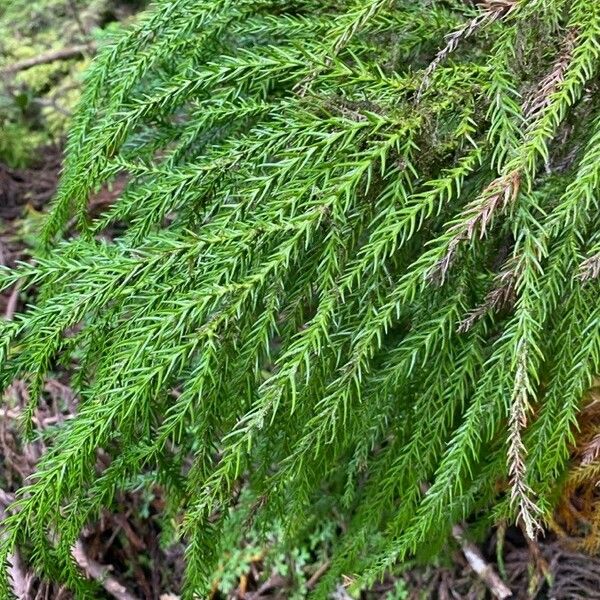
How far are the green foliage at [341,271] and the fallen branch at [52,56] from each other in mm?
1961

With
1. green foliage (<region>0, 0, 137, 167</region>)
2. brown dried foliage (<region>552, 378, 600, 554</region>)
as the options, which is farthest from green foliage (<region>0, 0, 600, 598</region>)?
green foliage (<region>0, 0, 137, 167</region>)

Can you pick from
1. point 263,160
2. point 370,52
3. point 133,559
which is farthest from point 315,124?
point 133,559

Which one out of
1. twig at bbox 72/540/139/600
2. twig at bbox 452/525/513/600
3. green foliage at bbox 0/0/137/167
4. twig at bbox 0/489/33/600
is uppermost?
green foliage at bbox 0/0/137/167

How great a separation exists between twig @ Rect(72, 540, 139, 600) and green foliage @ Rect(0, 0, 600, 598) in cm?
68

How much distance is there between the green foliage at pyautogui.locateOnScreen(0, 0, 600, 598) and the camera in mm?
1190

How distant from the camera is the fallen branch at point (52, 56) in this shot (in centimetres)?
329

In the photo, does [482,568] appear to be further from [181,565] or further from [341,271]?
[341,271]

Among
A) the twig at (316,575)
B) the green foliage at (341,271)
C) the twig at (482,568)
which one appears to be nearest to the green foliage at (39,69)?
the green foliage at (341,271)

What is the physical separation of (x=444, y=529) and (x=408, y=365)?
17.6 inches

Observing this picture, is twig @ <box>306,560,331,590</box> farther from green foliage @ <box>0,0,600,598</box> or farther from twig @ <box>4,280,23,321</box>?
twig @ <box>4,280,23,321</box>

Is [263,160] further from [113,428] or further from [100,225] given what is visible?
[113,428]

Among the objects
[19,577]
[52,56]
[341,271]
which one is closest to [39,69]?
[52,56]

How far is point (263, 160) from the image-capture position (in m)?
1.31

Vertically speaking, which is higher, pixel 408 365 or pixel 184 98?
pixel 184 98
